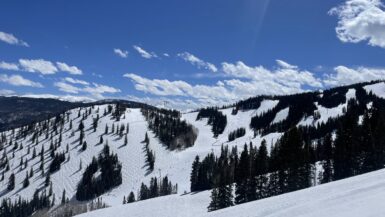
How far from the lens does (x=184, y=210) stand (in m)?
84.9

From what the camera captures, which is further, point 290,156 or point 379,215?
point 290,156

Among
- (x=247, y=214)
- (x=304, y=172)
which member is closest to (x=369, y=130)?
(x=304, y=172)

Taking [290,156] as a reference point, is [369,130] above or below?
above

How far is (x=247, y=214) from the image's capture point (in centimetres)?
3038

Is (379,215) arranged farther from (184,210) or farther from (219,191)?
(184,210)

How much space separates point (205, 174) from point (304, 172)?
66.6m

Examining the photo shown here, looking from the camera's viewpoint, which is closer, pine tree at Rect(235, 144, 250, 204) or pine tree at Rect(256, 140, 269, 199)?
pine tree at Rect(256, 140, 269, 199)

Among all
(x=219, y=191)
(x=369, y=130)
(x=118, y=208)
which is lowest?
(x=118, y=208)

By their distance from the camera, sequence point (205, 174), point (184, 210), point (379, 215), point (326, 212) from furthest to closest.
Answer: point (205, 174) → point (184, 210) → point (326, 212) → point (379, 215)

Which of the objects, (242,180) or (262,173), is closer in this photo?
(262,173)

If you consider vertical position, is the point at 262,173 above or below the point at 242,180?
above

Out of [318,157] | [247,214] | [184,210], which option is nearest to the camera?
[247,214]

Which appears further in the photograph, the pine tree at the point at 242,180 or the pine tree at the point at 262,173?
the pine tree at the point at 242,180

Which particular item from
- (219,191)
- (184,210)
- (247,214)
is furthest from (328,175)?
(247,214)
